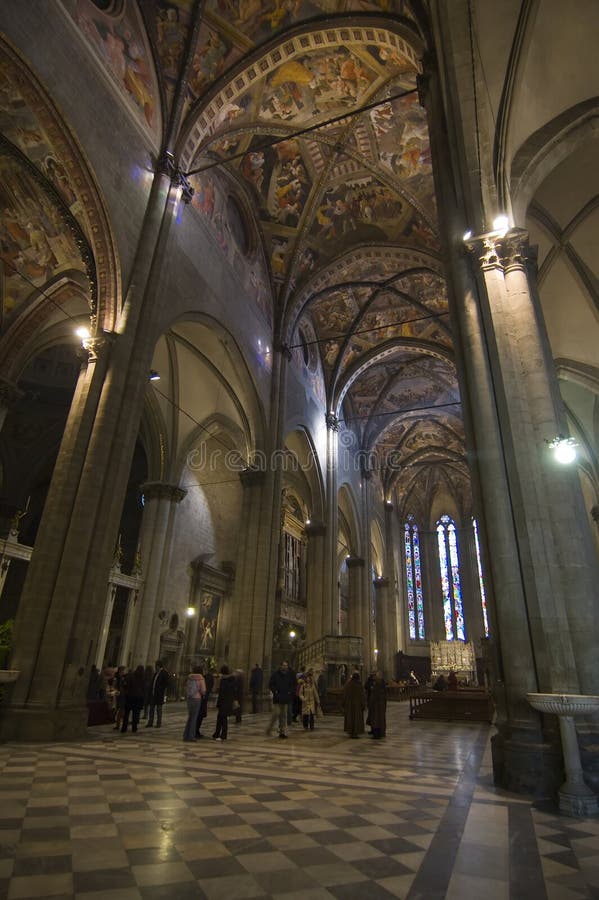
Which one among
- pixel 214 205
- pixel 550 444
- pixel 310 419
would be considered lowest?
pixel 550 444

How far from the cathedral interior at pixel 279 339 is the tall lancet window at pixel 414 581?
1288 cm

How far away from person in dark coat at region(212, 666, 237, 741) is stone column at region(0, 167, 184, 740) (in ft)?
5.98

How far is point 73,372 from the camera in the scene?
17.7 meters

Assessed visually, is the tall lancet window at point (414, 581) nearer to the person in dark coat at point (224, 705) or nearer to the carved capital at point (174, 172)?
the person in dark coat at point (224, 705)

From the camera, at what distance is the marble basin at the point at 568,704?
170 inches

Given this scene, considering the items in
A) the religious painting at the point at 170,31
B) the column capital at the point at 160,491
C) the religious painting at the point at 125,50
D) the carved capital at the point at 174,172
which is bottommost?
the column capital at the point at 160,491

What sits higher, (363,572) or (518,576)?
(363,572)

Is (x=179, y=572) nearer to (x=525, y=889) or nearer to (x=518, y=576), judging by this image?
(x=518, y=576)

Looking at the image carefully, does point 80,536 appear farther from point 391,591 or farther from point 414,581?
point 414,581

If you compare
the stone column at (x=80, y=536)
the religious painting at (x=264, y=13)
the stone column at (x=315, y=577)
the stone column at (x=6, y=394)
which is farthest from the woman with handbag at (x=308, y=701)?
the religious painting at (x=264, y=13)

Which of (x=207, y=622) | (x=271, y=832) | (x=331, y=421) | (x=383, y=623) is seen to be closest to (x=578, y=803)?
(x=271, y=832)

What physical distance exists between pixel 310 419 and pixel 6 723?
13768 mm

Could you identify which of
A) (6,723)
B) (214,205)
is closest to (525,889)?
(6,723)

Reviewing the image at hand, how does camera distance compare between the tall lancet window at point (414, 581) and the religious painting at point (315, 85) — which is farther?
the tall lancet window at point (414, 581)
